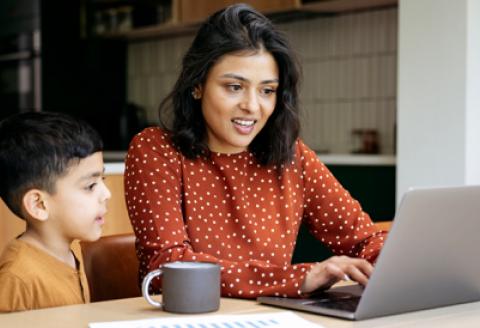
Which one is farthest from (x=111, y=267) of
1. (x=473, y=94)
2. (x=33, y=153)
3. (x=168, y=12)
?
(x=168, y=12)

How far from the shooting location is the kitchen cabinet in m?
4.38

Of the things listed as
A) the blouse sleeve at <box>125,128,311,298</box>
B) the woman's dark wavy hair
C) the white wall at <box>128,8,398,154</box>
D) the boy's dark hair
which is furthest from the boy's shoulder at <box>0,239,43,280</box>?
the white wall at <box>128,8,398,154</box>

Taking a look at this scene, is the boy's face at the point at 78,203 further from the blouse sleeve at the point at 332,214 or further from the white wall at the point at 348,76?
the white wall at the point at 348,76

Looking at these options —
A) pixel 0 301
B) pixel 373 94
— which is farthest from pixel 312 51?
pixel 0 301

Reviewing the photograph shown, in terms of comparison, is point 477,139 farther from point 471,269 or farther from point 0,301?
point 0,301

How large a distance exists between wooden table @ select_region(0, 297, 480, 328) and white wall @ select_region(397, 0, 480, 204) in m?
2.07

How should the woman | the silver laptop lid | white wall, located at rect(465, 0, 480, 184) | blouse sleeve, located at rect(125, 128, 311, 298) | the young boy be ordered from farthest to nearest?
1. white wall, located at rect(465, 0, 480, 184)
2. the woman
3. the young boy
4. blouse sleeve, located at rect(125, 128, 311, 298)
5. the silver laptop lid

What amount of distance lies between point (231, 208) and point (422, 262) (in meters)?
0.59

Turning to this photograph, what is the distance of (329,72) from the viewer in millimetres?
4664

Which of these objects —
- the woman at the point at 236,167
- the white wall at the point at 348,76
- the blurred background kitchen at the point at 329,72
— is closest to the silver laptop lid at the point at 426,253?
the woman at the point at 236,167

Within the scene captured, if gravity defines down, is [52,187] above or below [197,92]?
below

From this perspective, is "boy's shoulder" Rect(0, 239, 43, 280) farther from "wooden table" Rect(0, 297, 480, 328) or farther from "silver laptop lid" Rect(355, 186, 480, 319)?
"silver laptop lid" Rect(355, 186, 480, 319)

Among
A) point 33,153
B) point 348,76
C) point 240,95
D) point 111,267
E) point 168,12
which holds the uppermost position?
point 168,12

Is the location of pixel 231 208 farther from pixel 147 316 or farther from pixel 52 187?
pixel 147 316
